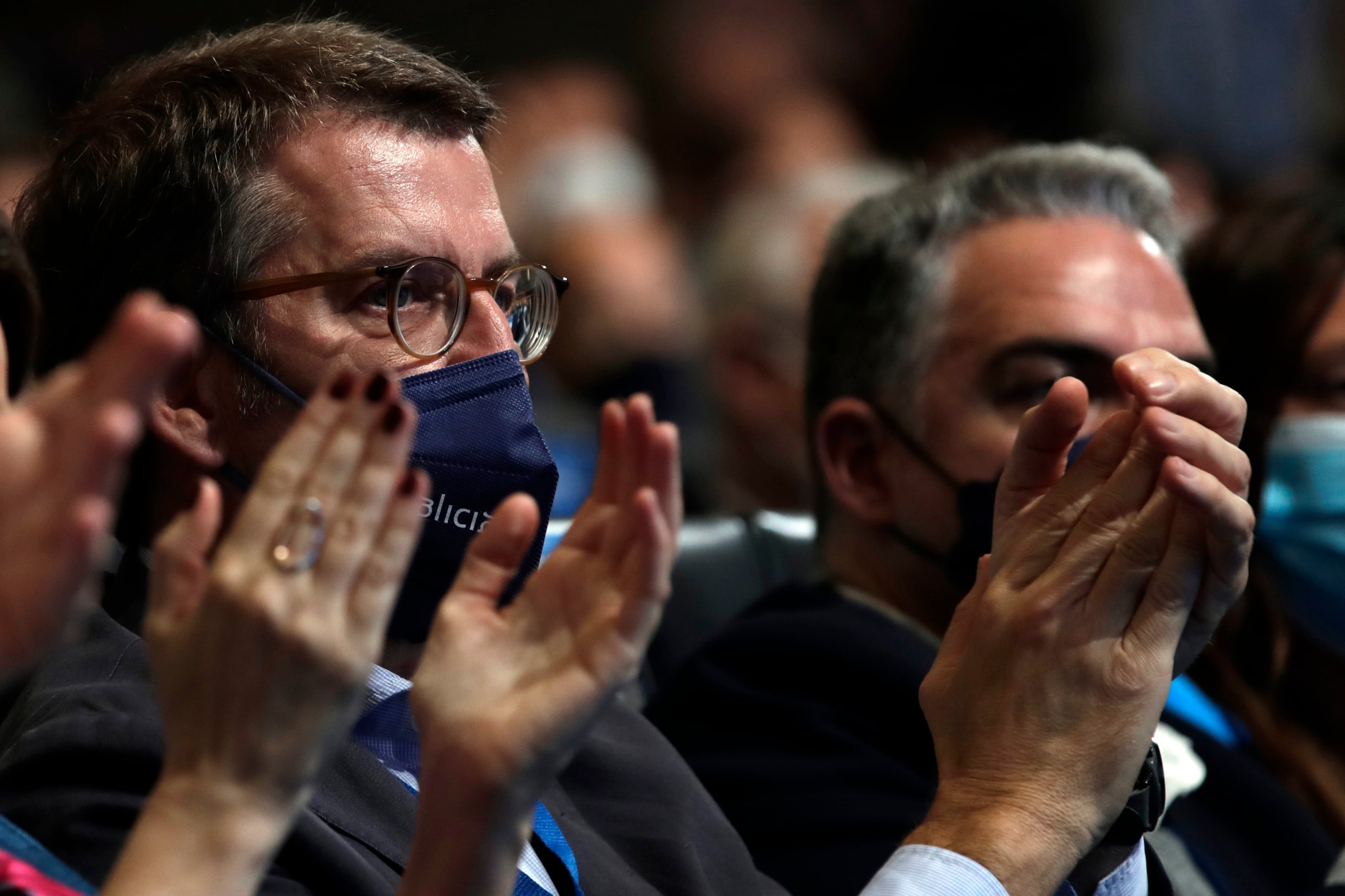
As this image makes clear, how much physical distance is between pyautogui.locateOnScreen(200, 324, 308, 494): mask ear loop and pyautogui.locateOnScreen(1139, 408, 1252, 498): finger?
40.0 inches

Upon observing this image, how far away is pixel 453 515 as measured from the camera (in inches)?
72.3

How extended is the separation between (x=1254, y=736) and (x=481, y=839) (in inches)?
85.0

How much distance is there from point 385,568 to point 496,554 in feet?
0.58

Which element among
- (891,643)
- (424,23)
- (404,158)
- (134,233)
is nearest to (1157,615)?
(891,643)

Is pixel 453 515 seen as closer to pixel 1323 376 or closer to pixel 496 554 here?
pixel 496 554

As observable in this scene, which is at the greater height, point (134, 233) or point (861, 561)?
point (134, 233)

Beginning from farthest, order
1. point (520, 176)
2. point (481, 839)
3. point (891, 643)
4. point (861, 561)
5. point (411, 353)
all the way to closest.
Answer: point (520, 176) → point (861, 561) → point (891, 643) → point (411, 353) → point (481, 839)

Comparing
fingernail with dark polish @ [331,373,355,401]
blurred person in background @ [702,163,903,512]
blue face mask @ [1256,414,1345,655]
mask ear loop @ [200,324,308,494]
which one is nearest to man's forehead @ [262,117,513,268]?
mask ear loop @ [200,324,308,494]

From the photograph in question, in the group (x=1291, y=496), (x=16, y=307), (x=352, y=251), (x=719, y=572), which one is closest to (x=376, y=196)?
(x=352, y=251)

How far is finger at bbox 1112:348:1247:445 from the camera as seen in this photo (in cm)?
165

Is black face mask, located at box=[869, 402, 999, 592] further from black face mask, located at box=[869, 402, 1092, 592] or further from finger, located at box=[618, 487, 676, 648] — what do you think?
finger, located at box=[618, 487, 676, 648]

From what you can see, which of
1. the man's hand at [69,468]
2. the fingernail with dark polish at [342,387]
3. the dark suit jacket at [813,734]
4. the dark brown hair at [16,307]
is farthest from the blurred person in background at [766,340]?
the man's hand at [69,468]

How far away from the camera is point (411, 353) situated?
6.28ft

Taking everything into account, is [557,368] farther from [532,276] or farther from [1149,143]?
[532,276]
